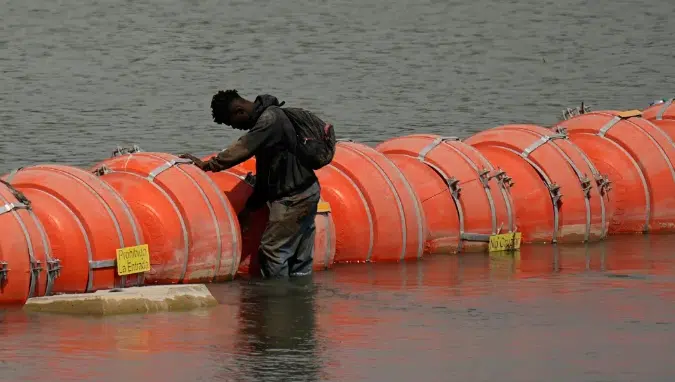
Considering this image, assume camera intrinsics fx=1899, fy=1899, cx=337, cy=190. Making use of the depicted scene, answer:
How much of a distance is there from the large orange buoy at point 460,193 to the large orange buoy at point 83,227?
3.71 m

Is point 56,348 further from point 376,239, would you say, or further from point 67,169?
point 376,239

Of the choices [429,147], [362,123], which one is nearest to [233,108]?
[429,147]

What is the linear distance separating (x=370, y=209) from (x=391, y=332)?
11.2ft

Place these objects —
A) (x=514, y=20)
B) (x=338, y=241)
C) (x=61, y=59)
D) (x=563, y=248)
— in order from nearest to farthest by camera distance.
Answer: (x=338, y=241) < (x=563, y=248) < (x=61, y=59) < (x=514, y=20)

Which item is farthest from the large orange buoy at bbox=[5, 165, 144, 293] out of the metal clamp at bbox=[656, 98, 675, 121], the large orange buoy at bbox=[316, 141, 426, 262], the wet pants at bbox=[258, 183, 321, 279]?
the metal clamp at bbox=[656, 98, 675, 121]

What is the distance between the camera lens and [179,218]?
615 inches

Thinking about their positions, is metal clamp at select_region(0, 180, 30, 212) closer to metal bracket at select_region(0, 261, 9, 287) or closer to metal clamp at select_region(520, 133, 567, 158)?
metal bracket at select_region(0, 261, 9, 287)

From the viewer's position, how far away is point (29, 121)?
29984 mm

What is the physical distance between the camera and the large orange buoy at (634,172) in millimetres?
19781

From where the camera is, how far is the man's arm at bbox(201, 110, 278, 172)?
15.9m

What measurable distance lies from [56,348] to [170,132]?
647 inches

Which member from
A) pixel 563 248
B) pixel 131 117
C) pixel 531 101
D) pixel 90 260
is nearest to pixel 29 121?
pixel 131 117

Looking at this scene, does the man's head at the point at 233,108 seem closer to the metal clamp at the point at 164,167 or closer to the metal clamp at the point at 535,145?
the metal clamp at the point at 164,167

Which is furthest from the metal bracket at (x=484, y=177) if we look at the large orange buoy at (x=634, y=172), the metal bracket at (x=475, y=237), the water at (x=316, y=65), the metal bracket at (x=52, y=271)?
the water at (x=316, y=65)
